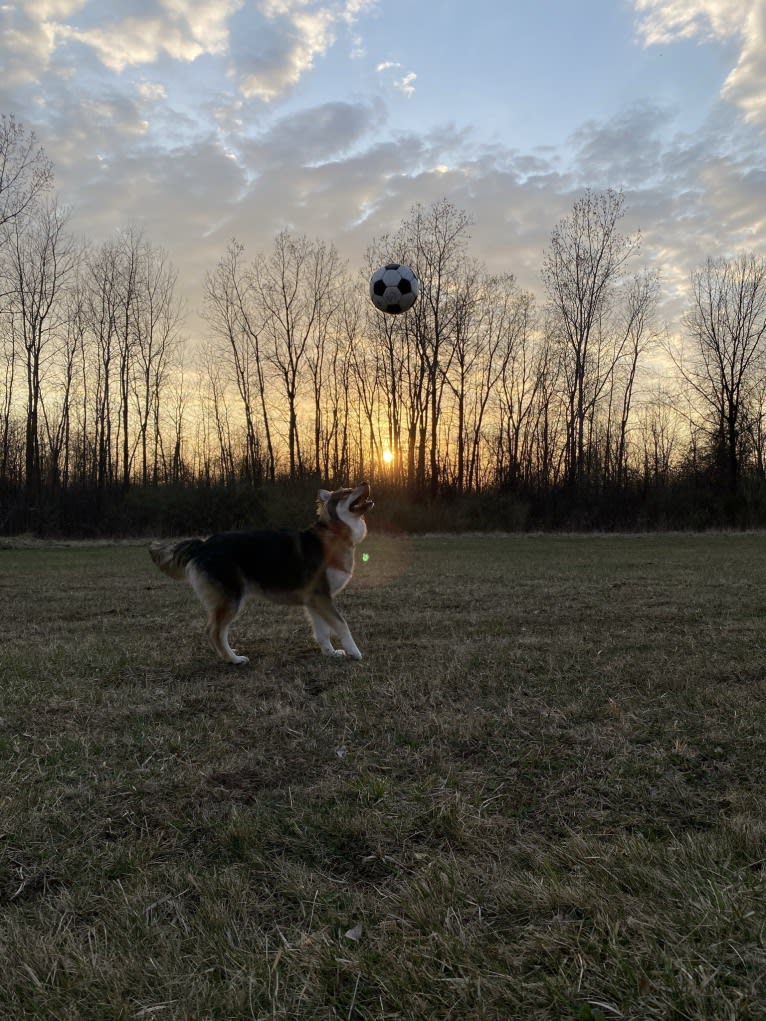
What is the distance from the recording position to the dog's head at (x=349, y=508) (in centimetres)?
633

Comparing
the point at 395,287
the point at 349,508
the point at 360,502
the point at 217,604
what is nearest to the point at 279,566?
the point at 217,604

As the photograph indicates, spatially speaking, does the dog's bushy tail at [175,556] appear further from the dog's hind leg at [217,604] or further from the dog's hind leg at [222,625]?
the dog's hind leg at [222,625]

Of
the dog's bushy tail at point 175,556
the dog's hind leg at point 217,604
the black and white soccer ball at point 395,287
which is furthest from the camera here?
the black and white soccer ball at point 395,287

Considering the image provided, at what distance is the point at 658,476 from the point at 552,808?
38091 millimetres

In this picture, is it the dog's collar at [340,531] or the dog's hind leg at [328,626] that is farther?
the dog's collar at [340,531]

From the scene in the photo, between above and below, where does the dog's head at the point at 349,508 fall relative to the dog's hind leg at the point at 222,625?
above

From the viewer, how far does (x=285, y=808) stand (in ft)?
9.30

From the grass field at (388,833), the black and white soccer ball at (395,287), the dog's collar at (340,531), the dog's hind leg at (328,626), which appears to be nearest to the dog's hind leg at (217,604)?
the grass field at (388,833)

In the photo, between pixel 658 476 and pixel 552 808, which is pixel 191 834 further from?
pixel 658 476

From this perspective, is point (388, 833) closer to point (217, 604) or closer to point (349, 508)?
point (217, 604)

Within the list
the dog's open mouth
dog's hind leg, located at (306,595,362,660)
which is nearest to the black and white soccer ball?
the dog's open mouth

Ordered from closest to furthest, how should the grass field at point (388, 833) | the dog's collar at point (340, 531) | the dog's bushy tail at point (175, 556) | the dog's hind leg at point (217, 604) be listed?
1. the grass field at point (388, 833)
2. the dog's hind leg at point (217, 604)
3. the dog's bushy tail at point (175, 556)
4. the dog's collar at point (340, 531)

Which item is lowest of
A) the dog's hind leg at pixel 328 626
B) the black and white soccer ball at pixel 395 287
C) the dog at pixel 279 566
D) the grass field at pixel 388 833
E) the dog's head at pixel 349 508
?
the grass field at pixel 388 833

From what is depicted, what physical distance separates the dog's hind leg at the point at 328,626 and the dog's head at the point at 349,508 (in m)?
0.75
